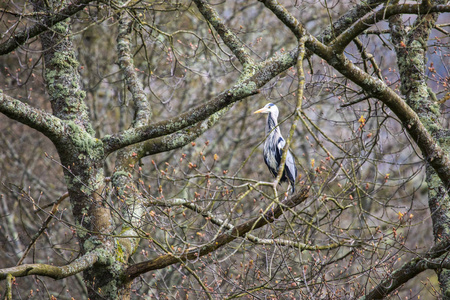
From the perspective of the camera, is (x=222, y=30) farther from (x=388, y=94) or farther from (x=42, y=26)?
(x=388, y=94)

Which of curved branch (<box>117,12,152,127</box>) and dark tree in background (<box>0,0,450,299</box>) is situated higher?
curved branch (<box>117,12,152,127</box>)

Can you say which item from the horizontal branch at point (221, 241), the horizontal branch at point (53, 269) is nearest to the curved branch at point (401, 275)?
the horizontal branch at point (221, 241)

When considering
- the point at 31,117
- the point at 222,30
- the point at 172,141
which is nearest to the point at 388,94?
the point at 222,30

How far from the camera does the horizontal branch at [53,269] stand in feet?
8.91

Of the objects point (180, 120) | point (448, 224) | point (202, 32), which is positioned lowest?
point (448, 224)

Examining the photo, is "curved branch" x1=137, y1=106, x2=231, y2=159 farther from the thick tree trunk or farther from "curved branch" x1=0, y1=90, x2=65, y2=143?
the thick tree trunk

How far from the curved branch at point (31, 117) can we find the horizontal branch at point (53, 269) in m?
0.83

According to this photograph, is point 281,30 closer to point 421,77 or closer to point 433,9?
point 421,77

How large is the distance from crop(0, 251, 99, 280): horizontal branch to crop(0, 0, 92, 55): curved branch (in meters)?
1.47

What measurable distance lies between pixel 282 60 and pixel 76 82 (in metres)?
1.61

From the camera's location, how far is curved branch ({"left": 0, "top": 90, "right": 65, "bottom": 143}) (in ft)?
10.2

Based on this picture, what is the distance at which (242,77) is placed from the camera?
3.53m

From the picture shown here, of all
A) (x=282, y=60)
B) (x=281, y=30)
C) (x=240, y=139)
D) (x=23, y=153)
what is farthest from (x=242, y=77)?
(x=281, y=30)

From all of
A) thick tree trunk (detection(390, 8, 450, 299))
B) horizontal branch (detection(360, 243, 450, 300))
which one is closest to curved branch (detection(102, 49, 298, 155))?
thick tree trunk (detection(390, 8, 450, 299))
